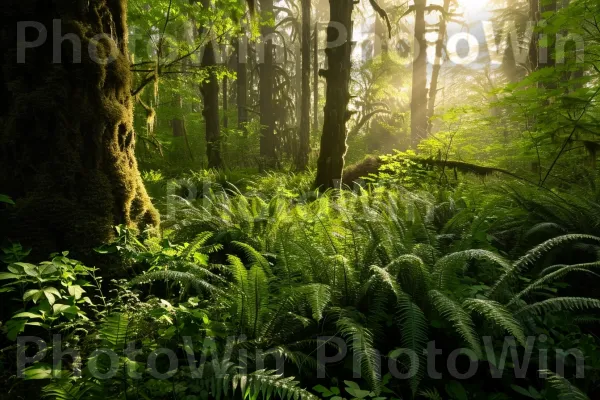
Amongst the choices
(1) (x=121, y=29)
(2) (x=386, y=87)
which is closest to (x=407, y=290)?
(1) (x=121, y=29)

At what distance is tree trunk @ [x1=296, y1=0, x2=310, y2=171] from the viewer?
11.6m

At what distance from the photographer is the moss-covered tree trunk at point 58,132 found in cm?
238

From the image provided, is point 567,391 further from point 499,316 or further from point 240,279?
point 240,279

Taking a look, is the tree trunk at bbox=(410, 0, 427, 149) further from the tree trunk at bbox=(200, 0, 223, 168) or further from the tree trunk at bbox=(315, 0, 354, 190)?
the tree trunk at bbox=(315, 0, 354, 190)

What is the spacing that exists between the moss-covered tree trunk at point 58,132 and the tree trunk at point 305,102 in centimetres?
900

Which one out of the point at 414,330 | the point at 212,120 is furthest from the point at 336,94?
the point at 212,120

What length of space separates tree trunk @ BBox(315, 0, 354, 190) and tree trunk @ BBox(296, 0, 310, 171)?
495cm

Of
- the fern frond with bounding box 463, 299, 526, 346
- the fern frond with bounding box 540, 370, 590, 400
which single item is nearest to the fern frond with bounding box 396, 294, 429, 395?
the fern frond with bounding box 463, 299, 526, 346

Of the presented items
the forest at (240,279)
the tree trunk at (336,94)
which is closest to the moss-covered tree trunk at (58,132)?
the forest at (240,279)

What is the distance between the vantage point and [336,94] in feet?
20.9

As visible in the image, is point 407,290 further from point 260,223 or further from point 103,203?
point 103,203

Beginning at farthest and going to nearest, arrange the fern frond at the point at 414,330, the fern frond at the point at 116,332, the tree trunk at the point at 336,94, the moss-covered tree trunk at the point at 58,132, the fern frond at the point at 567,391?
1. the tree trunk at the point at 336,94
2. the moss-covered tree trunk at the point at 58,132
3. the fern frond at the point at 414,330
4. the fern frond at the point at 116,332
5. the fern frond at the point at 567,391

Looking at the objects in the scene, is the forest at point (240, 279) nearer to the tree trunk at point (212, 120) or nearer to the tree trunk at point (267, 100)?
the tree trunk at point (212, 120)

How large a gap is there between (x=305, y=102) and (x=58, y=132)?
9.93 meters
